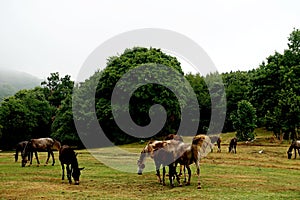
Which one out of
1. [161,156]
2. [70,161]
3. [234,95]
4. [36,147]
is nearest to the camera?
[161,156]

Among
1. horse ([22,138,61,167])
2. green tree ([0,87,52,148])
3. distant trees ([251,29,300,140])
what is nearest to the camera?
horse ([22,138,61,167])

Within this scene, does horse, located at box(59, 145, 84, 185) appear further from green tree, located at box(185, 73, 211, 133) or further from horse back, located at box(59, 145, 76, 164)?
green tree, located at box(185, 73, 211, 133)

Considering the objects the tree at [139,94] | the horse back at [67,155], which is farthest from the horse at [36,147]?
the tree at [139,94]

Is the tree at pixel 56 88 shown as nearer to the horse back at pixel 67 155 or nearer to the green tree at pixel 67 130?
the green tree at pixel 67 130

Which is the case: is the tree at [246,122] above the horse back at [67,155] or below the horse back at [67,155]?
above

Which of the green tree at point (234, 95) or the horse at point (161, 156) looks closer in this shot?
the horse at point (161, 156)

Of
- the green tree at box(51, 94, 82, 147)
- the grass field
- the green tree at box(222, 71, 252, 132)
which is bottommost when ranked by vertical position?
the grass field

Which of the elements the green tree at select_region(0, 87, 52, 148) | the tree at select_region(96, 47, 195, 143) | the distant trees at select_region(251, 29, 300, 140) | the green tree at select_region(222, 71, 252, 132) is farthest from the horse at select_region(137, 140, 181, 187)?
the green tree at select_region(222, 71, 252, 132)

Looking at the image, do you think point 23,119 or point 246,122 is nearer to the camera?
point 246,122

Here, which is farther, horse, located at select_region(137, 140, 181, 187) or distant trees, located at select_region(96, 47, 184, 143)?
distant trees, located at select_region(96, 47, 184, 143)

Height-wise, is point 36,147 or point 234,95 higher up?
point 234,95

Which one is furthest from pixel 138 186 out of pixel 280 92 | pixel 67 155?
pixel 280 92

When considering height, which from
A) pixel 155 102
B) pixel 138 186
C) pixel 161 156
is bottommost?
pixel 138 186

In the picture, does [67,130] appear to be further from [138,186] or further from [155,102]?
[138,186]
